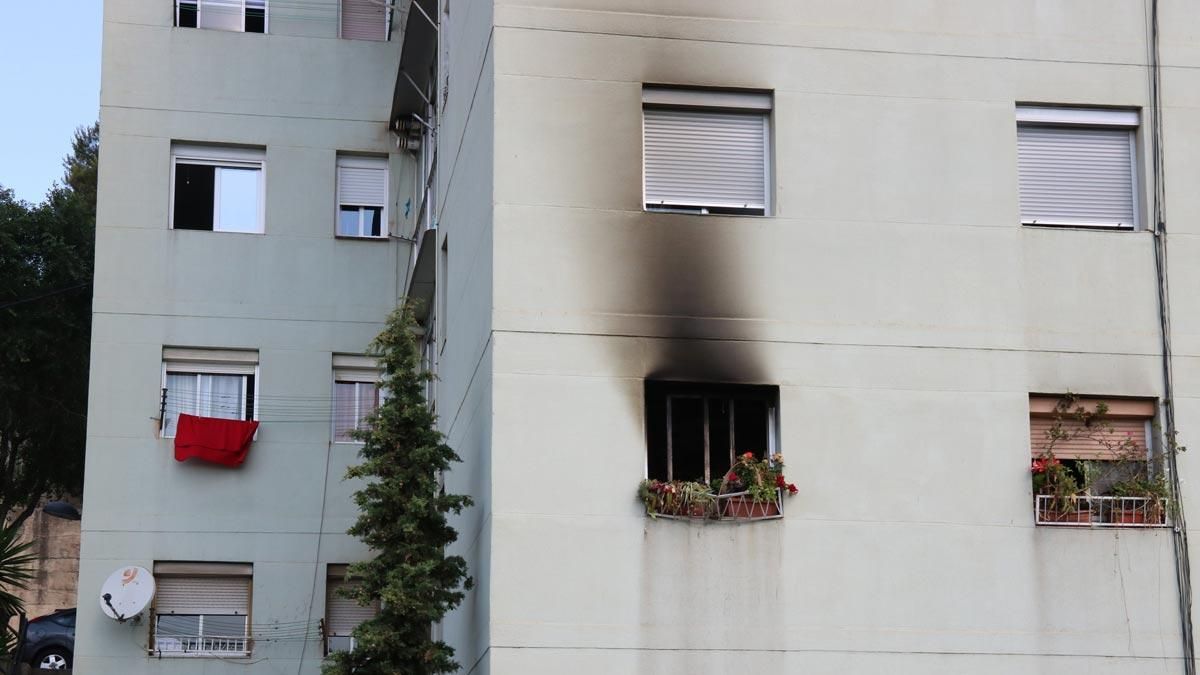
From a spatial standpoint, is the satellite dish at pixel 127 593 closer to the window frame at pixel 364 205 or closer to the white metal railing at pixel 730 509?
the window frame at pixel 364 205

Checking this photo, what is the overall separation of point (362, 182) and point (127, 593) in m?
7.20

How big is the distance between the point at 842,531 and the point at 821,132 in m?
3.81

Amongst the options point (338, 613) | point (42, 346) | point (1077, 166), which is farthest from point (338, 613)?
point (42, 346)

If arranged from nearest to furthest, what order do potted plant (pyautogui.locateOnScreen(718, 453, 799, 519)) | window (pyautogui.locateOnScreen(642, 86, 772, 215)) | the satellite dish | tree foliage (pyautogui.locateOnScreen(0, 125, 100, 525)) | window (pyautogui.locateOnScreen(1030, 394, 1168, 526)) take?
potted plant (pyautogui.locateOnScreen(718, 453, 799, 519))
window (pyautogui.locateOnScreen(1030, 394, 1168, 526))
window (pyautogui.locateOnScreen(642, 86, 772, 215))
the satellite dish
tree foliage (pyautogui.locateOnScreen(0, 125, 100, 525))

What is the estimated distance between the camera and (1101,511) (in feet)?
55.2

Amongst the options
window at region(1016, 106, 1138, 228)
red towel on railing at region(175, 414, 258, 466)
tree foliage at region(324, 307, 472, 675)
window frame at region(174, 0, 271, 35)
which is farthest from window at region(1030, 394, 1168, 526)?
window frame at region(174, 0, 271, 35)

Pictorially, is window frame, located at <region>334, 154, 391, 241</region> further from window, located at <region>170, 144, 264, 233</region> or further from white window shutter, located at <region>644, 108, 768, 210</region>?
white window shutter, located at <region>644, 108, 768, 210</region>

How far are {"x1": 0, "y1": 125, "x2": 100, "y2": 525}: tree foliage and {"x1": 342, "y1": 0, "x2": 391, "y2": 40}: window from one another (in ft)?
56.6

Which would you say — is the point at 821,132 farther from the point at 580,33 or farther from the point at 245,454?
the point at 245,454

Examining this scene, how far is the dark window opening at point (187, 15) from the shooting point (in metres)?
27.9

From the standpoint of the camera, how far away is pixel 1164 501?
1684 centimetres

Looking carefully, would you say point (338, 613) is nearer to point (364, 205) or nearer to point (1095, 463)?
point (364, 205)

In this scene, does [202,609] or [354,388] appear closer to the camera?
[202,609]

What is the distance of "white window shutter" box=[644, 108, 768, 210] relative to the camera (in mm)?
17156
